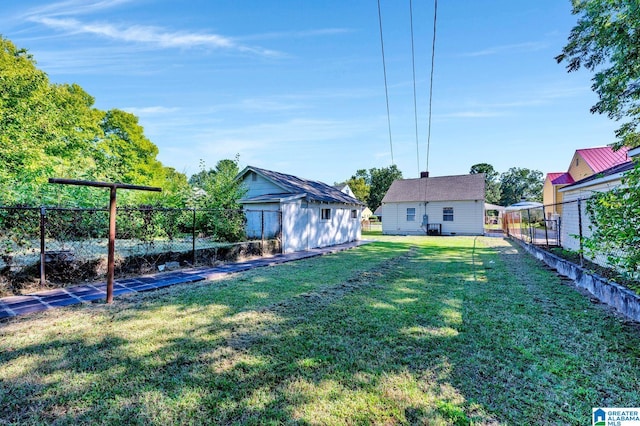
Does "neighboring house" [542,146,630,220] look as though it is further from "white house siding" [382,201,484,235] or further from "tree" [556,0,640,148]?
"tree" [556,0,640,148]

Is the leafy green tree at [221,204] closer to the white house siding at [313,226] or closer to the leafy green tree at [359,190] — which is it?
the white house siding at [313,226]

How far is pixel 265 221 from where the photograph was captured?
11.2 m

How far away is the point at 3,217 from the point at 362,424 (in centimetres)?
698

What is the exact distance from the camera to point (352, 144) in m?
21.1

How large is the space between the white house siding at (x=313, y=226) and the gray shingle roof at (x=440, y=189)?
27.8ft

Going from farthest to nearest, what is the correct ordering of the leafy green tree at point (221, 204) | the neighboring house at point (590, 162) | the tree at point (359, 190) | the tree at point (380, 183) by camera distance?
the tree at point (359, 190) → the tree at point (380, 183) → the neighboring house at point (590, 162) → the leafy green tree at point (221, 204)

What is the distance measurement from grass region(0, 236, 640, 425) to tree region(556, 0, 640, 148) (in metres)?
6.67

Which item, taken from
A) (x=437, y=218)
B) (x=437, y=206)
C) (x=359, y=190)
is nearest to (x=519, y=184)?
(x=359, y=190)

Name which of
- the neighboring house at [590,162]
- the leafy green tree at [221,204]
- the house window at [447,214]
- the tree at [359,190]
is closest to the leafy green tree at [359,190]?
the tree at [359,190]

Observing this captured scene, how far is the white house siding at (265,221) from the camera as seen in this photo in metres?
10.9

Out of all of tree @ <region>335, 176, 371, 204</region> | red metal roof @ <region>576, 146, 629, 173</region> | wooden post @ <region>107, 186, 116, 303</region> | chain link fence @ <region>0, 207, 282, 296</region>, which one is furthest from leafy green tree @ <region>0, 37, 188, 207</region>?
tree @ <region>335, 176, 371, 204</region>

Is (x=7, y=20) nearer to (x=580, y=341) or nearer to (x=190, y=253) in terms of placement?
(x=190, y=253)

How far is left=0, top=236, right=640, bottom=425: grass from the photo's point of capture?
211cm

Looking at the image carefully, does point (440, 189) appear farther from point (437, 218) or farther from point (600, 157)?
point (600, 157)
